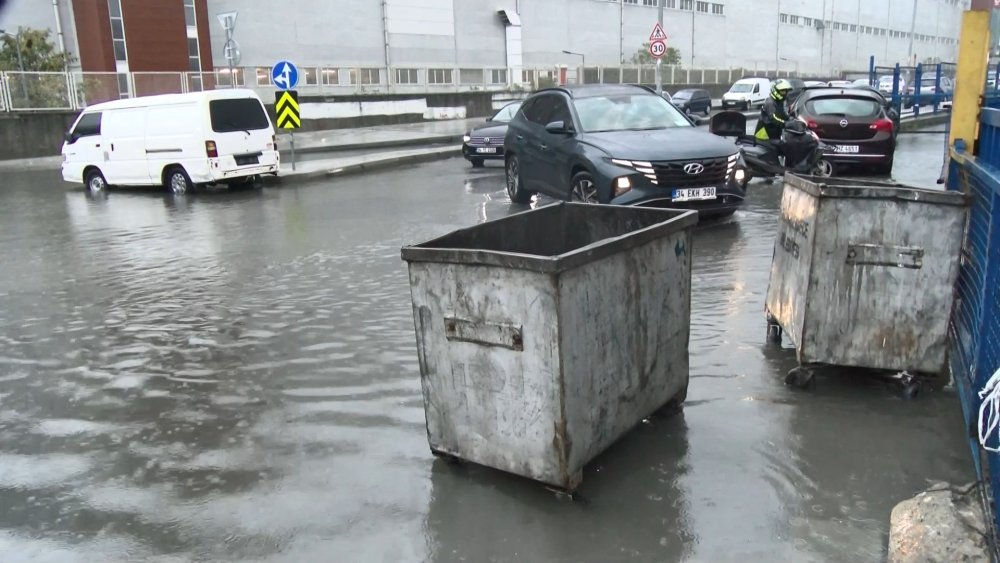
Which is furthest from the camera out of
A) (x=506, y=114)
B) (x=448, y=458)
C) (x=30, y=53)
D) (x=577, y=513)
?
(x=30, y=53)

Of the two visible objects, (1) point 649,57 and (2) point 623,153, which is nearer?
(2) point 623,153

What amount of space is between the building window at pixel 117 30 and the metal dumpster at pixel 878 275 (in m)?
33.3

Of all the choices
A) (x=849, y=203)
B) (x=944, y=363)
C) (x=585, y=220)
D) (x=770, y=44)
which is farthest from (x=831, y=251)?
(x=770, y=44)

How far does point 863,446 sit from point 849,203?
4.24ft

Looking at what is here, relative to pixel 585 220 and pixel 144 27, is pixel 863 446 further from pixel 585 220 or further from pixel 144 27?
pixel 144 27

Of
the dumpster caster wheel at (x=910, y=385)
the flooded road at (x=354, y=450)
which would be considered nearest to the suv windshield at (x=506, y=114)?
the flooded road at (x=354, y=450)

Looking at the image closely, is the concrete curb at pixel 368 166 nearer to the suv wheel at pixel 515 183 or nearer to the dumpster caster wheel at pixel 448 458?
the suv wheel at pixel 515 183

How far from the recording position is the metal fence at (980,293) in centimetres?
353

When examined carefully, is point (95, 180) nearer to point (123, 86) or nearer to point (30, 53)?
point (123, 86)

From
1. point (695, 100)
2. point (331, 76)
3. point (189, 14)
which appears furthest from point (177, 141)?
point (695, 100)

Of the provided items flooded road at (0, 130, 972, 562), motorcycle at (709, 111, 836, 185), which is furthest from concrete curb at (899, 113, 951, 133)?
flooded road at (0, 130, 972, 562)

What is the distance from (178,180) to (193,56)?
2052 centimetres

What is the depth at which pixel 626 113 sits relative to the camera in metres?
10.2

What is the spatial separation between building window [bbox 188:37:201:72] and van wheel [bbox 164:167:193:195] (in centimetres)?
1990
